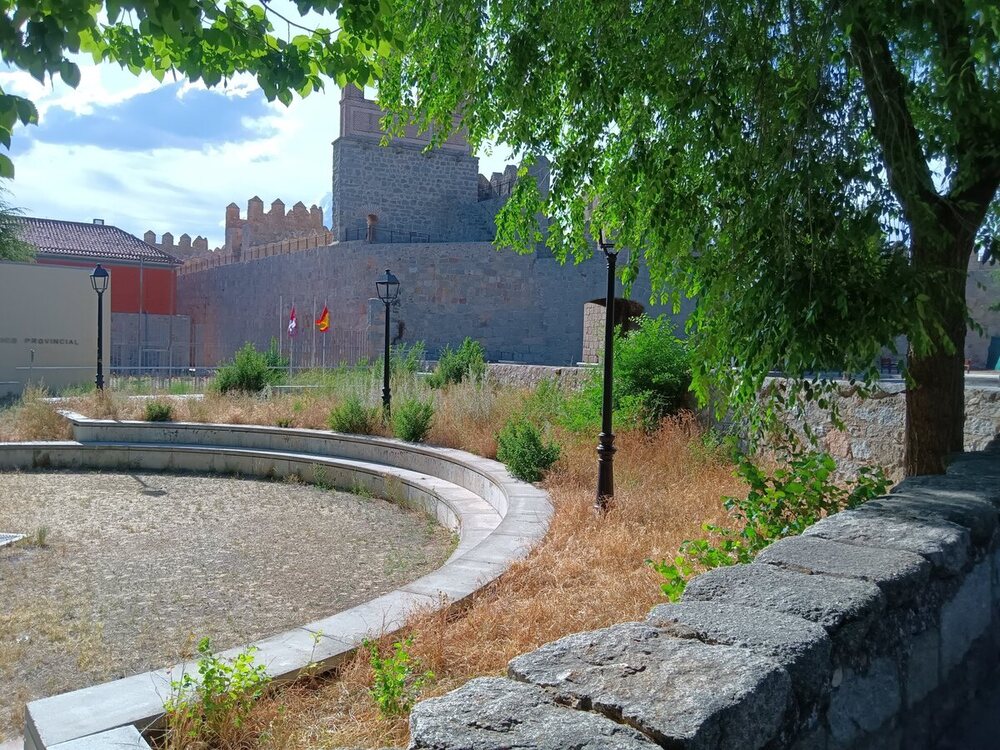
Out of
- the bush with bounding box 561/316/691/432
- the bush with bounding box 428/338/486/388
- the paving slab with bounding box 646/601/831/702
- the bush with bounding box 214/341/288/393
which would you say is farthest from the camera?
the bush with bounding box 214/341/288/393

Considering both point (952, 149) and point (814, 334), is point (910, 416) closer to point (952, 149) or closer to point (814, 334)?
point (814, 334)

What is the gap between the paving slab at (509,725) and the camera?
1.58 metres

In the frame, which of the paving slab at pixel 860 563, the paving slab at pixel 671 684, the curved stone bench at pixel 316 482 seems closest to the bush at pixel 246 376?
the curved stone bench at pixel 316 482

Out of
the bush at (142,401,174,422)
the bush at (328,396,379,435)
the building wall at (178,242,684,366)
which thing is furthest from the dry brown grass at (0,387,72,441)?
the building wall at (178,242,684,366)

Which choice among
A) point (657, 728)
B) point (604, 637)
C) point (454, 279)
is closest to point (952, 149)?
point (604, 637)

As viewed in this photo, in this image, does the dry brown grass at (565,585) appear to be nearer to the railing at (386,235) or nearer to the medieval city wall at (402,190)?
the railing at (386,235)

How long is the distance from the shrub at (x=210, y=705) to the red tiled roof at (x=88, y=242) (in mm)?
34641

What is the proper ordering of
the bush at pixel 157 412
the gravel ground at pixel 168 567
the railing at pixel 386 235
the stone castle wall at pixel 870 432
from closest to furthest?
the gravel ground at pixel 168 567 → the stone castle wall at pixel 870 432 → the bush at pixel 157 412 → the railing at pixel 386 235

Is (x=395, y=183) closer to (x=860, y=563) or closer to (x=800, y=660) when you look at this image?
(x=860, y=563)

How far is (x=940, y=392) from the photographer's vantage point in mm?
4348

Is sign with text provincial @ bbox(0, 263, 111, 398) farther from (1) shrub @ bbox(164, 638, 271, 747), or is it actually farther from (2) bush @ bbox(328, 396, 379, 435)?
(1) shrub @ bbox(164, 638, 271, 747)

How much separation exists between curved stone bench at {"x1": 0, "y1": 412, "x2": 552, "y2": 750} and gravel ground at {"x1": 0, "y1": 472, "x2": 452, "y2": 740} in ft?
1.52

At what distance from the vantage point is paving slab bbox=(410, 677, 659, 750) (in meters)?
1.58

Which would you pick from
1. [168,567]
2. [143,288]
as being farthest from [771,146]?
[143,288]
